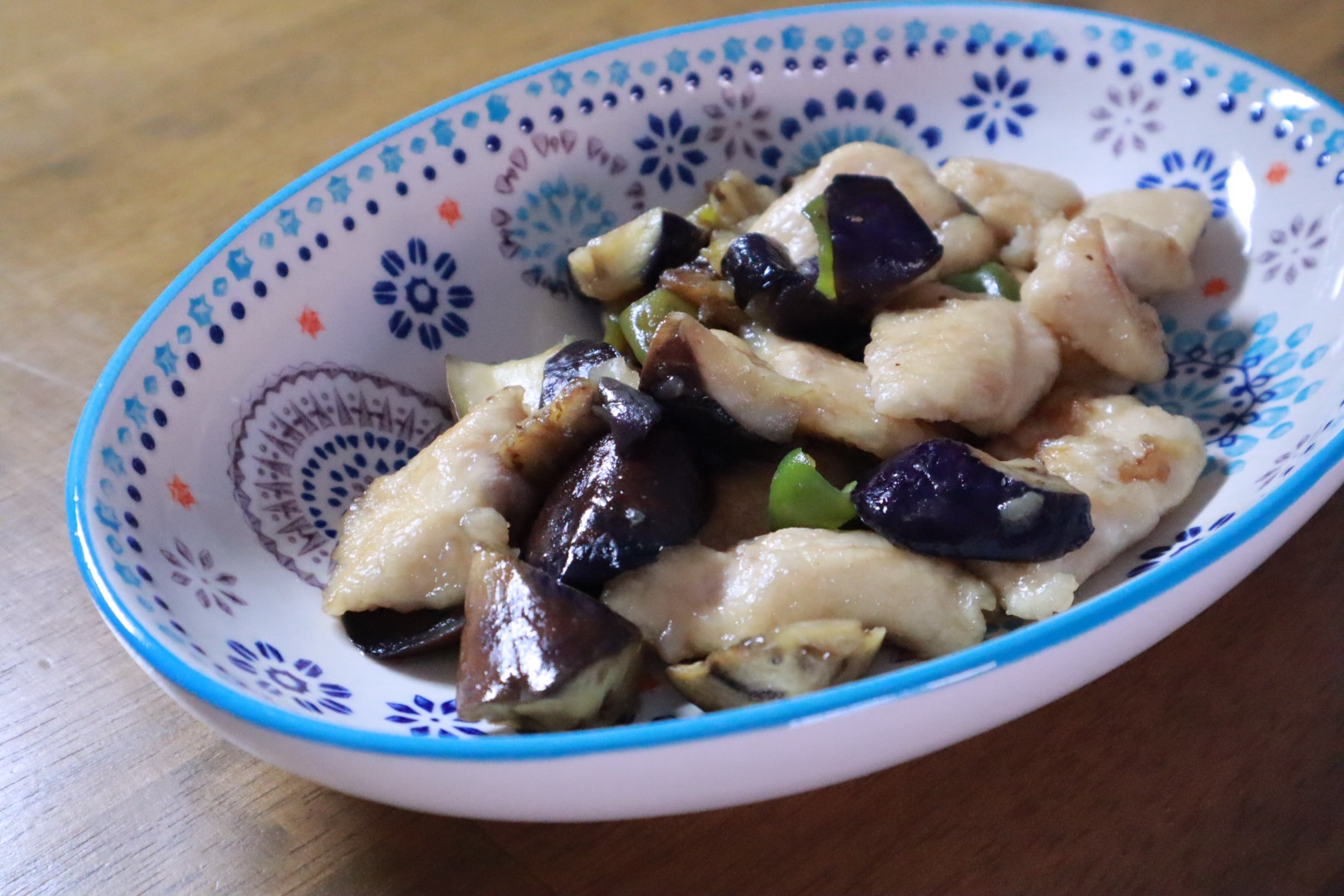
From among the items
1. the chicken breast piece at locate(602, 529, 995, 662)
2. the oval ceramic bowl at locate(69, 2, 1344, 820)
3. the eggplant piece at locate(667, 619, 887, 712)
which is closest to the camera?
the oval ceramic bowl at locate(69, 2, 1344, 820)

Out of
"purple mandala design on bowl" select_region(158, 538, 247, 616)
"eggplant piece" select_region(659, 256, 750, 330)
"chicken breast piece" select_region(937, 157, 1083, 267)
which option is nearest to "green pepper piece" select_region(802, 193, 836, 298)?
"eggplant piece" select_region(659, 256, 750, 330)

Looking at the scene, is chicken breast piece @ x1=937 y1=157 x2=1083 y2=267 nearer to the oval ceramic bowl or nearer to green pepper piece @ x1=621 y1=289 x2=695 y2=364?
the oval ceramic bowl

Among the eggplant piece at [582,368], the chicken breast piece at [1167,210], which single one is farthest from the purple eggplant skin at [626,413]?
the chicken breast piece at [1167,210]

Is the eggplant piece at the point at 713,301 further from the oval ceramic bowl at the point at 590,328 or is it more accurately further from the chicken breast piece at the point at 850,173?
the oval ceramic bowl at the point at 590,328

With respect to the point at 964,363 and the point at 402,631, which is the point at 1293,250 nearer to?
the point at 964,363

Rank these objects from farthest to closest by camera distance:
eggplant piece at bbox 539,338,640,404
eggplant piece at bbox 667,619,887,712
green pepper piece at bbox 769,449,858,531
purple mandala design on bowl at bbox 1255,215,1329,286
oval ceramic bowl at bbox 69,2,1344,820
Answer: purple mandala design on bowl at bbox 1255,215,1329,286
eggplant piece at bbox 539,338,640,404
green pepper piece at bbox 769,449,858,531
eggplant piece at bbox 667,619,887,712
oval ceramic bowl at bbox 69,2,1344,820

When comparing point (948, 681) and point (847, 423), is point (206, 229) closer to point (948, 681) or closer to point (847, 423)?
point (847, 423)

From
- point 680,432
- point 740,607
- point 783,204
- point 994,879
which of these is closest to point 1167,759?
point 994,879
